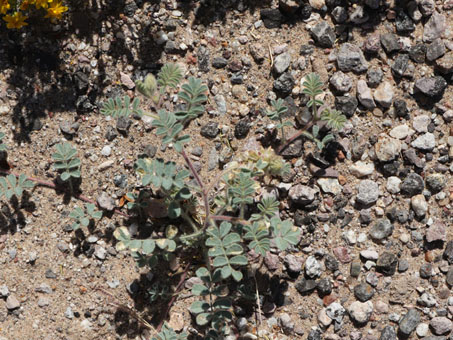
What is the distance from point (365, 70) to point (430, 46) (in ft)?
1.60

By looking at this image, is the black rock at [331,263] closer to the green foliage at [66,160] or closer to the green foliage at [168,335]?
the green foliage at [168,335]

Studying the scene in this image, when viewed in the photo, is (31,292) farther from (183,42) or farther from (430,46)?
(430,46)

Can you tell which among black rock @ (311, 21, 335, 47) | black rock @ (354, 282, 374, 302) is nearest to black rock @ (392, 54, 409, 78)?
black rock @ (311, 21, 335, 47)

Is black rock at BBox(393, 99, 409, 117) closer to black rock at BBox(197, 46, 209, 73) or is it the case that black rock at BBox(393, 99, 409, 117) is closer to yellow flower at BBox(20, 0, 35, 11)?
black rock at BBox(197, 46, 209, 73)

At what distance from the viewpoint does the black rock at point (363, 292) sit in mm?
4047

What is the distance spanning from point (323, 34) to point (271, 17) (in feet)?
1.30

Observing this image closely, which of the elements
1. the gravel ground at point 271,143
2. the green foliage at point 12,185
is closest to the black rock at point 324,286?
the gravel ground at point 271,143

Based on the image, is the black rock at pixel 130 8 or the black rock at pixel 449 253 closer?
the black rock at pixel 449 253

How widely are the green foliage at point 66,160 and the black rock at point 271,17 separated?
1.66 metres

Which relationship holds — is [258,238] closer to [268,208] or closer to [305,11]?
[268,208]

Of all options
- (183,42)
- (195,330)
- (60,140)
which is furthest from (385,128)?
(60,140)

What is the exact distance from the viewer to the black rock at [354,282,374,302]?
4.05 meters

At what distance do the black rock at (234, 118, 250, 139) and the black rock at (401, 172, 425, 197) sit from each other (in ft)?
3.84

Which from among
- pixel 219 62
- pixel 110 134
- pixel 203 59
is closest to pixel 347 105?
pixel 219 62
